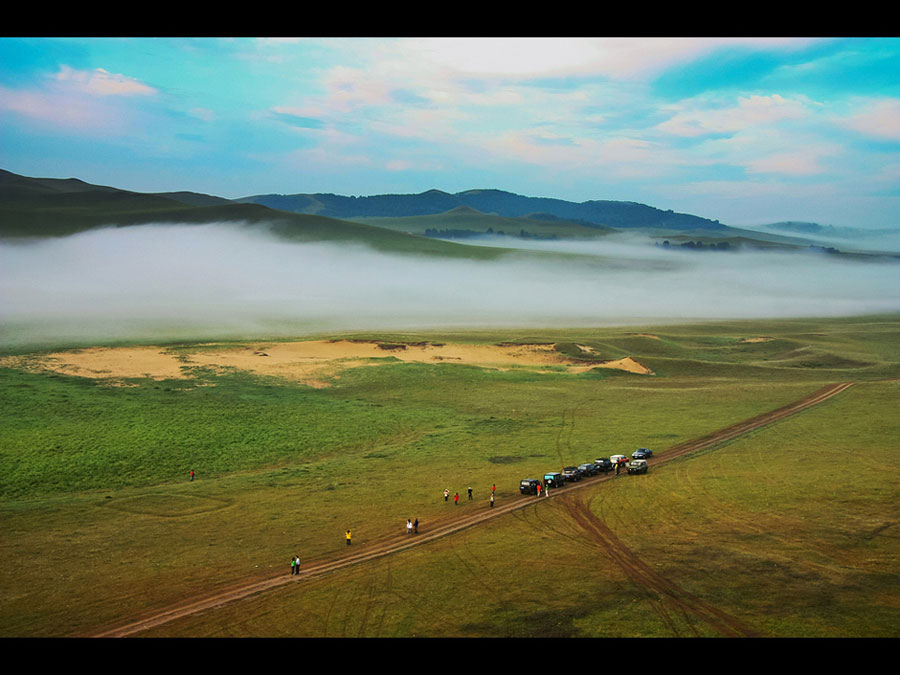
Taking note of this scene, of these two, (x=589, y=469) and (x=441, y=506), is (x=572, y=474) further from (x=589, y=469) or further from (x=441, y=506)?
(x=441, y=506)

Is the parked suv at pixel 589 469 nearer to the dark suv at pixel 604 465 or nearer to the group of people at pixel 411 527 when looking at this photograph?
the dark suv at pixel 604 465

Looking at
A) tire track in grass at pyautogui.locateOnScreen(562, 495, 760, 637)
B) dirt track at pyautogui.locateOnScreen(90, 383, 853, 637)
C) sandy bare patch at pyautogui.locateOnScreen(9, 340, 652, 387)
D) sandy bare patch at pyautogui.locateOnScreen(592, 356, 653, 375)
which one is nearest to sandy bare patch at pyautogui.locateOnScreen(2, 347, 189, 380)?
sandy bare patch at pyautogui.locateOnScreen(9, 340, 652, 387)

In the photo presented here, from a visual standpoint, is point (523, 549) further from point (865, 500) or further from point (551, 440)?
point (551, 440)

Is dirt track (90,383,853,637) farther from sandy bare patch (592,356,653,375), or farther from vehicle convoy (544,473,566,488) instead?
sandy bare patch (592,356,653,375)

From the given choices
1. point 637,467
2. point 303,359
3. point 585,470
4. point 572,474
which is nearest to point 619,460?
point 637,467

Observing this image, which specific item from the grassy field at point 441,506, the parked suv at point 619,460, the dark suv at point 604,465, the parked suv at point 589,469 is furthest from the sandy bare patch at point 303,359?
the parked suv at point 589,469
